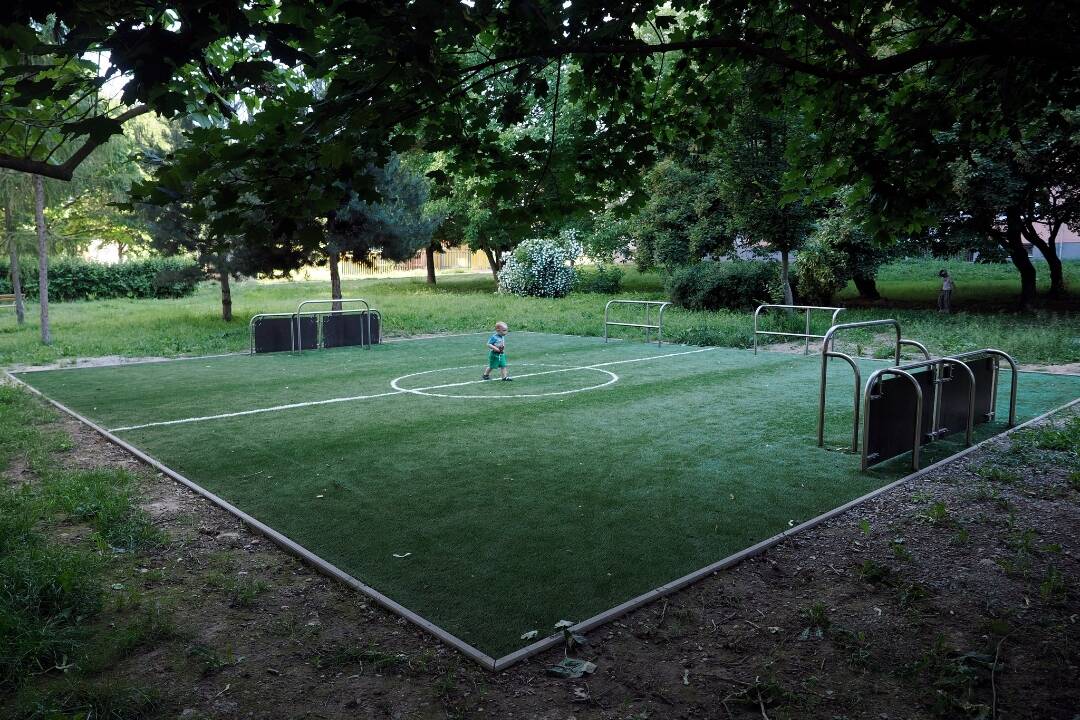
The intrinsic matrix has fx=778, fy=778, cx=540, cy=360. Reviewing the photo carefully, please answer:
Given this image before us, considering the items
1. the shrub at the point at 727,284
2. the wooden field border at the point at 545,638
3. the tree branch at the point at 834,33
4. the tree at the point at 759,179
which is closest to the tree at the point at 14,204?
the wooden field border at the point at 545,638

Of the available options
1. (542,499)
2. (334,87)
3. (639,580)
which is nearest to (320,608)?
(639,580)

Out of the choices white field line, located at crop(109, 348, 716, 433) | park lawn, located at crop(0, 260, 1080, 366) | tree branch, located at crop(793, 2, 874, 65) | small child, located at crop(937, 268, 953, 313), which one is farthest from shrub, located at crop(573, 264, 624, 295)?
tree branch, located at crop(793, 2, 874, 65)

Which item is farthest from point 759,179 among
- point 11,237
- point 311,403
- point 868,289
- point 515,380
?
point 11,237

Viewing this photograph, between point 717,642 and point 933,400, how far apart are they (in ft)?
15.8

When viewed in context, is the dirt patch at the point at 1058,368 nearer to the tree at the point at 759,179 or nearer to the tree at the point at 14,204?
the tree at the point at 759,179

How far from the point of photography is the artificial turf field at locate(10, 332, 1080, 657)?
4.84 meters

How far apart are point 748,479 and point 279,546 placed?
3.89m

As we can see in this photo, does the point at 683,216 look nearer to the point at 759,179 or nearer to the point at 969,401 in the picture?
the point at 759,179

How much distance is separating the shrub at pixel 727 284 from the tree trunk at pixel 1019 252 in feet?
19.3

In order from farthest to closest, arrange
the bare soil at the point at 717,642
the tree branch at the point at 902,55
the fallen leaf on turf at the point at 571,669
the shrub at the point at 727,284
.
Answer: the shrub at the point at 727,284
the tree branch at the point at 902,55
the fallen leaf on turf at the point at 571,669
the bare soil at the point at 717,642

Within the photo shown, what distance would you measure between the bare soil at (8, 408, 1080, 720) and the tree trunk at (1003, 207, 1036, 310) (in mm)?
17069

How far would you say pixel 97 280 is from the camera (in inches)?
1289

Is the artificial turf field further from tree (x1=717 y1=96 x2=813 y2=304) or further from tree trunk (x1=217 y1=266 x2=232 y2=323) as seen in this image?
tree trunk (x1=217 y1=266 x2=232 y2=323)

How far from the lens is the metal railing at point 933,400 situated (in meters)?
6.77
